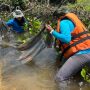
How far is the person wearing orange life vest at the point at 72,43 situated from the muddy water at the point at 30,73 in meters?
0.46

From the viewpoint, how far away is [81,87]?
760 cm

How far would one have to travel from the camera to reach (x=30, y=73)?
838cm

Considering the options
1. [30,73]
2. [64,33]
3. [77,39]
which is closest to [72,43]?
[77,39]

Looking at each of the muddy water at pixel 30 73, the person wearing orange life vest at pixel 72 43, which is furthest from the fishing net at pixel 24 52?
the person wearing orange life vest at pixel 72 43

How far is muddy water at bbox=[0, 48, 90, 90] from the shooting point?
762 centimetres

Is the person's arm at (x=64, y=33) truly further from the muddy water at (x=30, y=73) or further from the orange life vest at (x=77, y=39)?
the muddy water at (x=30, y=73)

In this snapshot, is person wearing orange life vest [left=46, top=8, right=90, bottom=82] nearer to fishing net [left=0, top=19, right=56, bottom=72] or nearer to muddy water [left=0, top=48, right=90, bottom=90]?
muddy water [left=0, top=48, right=90, bottom=90]

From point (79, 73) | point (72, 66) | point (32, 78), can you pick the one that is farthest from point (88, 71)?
point (32, 78)

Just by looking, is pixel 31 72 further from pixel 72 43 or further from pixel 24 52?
pixel 72 43

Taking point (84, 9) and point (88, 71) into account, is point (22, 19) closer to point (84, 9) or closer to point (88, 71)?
point (84, 9)

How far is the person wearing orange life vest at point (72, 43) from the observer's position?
7.21 meters

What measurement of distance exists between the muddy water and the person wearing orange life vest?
1.51ft

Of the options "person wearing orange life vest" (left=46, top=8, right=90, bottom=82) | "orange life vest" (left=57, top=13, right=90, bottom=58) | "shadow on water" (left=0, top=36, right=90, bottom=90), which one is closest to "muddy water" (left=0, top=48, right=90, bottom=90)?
"shadow on water" (left=0, top=36, right=90, bottom=90)

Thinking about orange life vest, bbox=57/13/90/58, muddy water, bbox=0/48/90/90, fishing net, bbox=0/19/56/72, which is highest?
orange life vest, bbox=57/13/90/58
